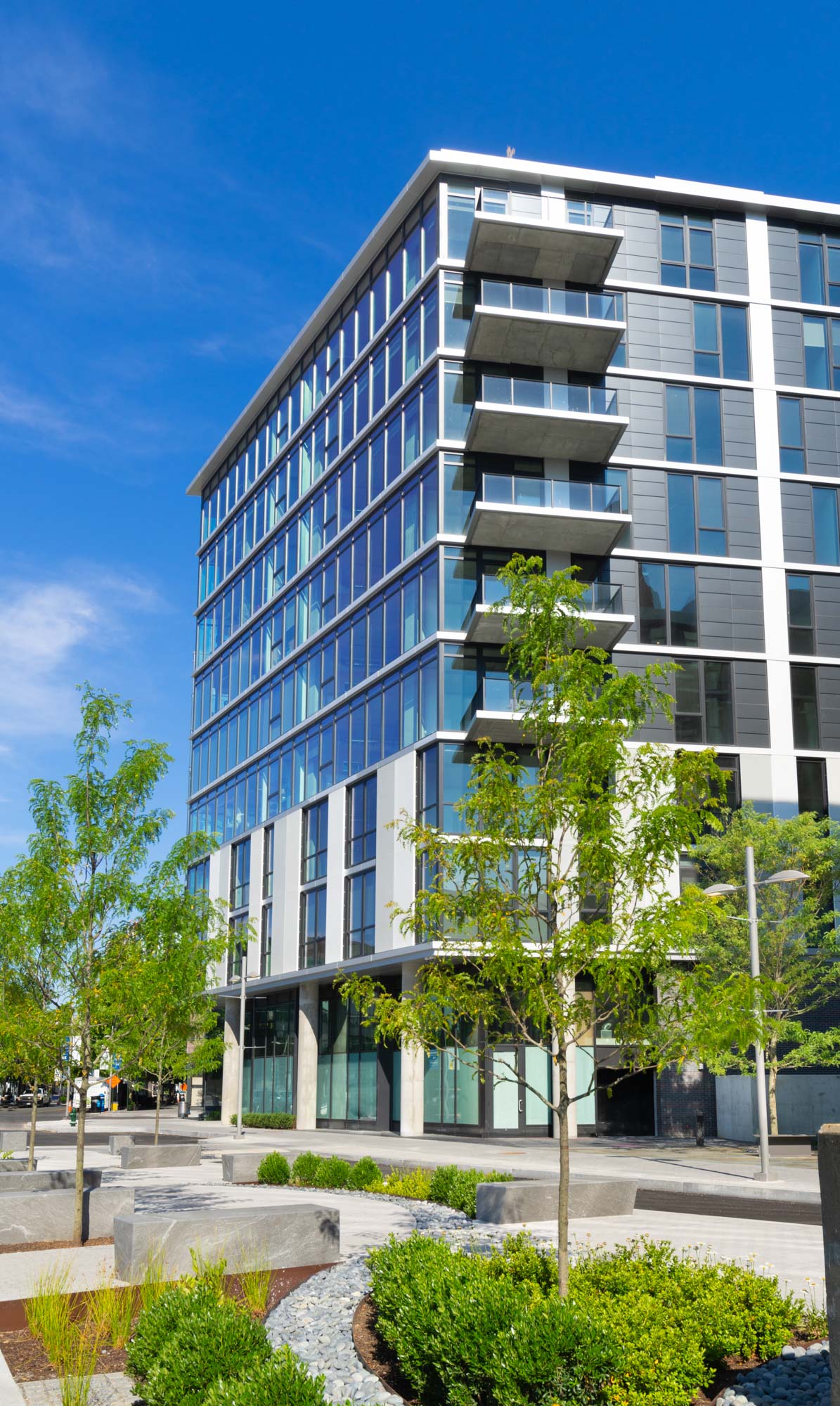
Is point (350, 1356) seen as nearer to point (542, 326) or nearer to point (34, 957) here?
point (34, 957)

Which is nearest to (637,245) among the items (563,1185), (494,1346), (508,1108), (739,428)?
(739,428)

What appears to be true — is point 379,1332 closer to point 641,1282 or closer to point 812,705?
point 641,1282

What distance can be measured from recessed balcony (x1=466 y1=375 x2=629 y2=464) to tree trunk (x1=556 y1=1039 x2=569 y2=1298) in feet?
102

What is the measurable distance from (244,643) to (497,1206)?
149 feet

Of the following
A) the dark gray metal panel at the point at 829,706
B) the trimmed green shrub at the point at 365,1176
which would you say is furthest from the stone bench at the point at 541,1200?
the dark gray metal panel at the point at 829,706

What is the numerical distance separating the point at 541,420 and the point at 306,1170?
24.6m

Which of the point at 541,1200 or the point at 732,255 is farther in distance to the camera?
the point at 732,255

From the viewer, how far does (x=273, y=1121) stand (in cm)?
5034

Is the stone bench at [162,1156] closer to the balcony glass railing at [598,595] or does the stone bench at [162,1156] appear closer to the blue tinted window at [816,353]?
the balcony glass railing at [598,595]

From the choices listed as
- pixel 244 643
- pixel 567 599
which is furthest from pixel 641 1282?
pixel 244 643

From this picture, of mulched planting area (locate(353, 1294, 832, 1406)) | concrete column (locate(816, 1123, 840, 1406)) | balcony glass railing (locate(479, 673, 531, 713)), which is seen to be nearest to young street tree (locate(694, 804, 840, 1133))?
balcony glass railing (locate(479, 673, 531, 713))

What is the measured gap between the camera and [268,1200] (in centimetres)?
2073

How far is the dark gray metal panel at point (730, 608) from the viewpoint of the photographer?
42094mm

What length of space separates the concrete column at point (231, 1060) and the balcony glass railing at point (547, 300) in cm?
3325
